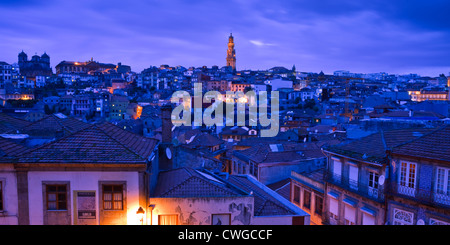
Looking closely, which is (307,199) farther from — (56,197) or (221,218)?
(56,197)

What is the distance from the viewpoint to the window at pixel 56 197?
9.67m

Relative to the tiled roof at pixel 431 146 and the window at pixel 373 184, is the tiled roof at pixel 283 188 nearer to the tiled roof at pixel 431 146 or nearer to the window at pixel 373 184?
the window at pixel 373 184

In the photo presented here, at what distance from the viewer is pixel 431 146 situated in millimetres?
12148

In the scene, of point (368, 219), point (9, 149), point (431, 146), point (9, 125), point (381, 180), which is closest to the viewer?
point (9, 149)

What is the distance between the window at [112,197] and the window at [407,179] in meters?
11.1

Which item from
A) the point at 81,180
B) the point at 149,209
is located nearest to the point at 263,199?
the point at 149,209

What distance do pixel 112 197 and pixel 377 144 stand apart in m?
12.2

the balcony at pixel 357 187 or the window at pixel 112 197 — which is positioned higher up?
the window at pixel 112 197

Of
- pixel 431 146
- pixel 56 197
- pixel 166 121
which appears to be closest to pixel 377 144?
pixel 431 146

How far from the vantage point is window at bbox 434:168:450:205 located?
36.9 feet

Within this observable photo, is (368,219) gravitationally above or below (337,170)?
below

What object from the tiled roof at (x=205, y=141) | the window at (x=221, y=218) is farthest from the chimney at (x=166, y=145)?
the tiled roof at (x=205, y=141)

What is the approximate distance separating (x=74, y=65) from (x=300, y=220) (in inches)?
6637

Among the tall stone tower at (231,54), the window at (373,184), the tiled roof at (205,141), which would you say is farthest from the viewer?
the tall stone tower at (231,54)
